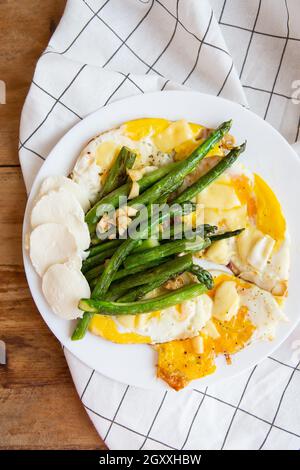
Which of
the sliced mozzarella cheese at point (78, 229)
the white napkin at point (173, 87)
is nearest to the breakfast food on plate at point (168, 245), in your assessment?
the sliced mozzarella cheese at point (78, 229)

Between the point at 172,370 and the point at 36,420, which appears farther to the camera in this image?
the point at 36,420

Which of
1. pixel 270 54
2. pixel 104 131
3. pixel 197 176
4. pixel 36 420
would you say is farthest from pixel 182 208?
pixel 36 420

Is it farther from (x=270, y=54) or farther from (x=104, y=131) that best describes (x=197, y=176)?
(x=270, y=54)

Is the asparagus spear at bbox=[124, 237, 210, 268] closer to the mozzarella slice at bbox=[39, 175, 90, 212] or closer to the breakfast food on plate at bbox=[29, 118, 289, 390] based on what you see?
the breakfast food on plate at bbox=[29, 118, 289, 390]

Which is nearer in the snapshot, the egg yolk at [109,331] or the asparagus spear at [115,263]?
the asparagus spear at [115,263]

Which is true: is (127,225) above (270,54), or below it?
below

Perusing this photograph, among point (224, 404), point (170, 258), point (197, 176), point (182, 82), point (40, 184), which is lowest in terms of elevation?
point (224, 404)

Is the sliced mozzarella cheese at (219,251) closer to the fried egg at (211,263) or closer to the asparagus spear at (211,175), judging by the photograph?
the fried egg at (211,263)
